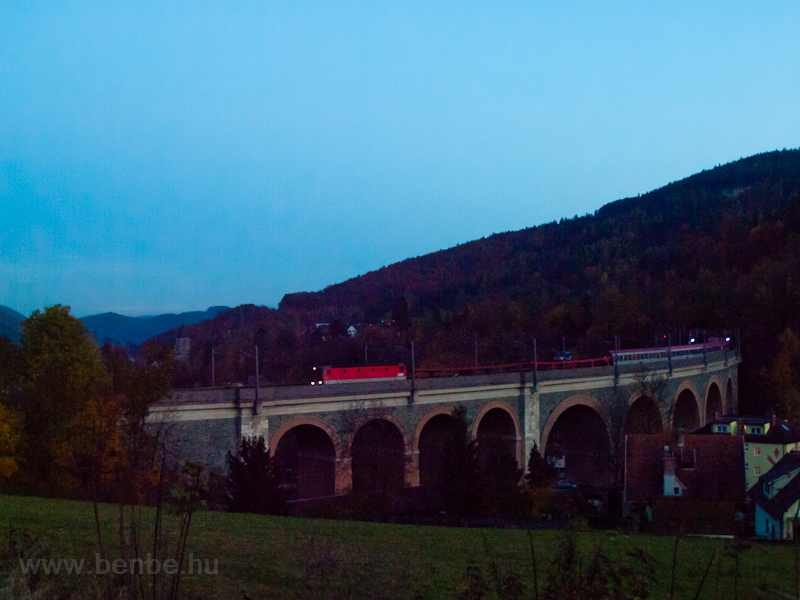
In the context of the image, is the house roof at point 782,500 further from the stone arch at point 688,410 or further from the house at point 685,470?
the stone arch at point 688,410

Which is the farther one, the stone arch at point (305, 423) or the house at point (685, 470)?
the house at point (685, 470)

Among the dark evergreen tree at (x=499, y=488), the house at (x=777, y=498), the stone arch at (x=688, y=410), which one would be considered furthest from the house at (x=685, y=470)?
the stone arch at (x=688, y=410)

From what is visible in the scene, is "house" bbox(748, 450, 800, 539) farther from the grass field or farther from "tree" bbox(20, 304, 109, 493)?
"tree" bbox(20, 304, 109, 493)

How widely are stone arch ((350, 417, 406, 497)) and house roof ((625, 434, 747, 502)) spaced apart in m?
8.38

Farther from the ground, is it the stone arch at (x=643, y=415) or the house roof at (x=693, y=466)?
the stone arch at (x=643, y=415)

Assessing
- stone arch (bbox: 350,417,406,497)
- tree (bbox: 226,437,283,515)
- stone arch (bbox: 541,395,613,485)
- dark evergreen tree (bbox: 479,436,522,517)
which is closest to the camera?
tree (bbox: 226,437,283,515)

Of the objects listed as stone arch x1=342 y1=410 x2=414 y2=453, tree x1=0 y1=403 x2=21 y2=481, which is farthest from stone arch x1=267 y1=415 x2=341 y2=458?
tree x1=0 y1=403 x2=21 y2=481

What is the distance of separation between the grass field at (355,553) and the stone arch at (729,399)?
46.4 metres

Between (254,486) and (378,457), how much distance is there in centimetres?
770

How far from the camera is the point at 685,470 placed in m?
26.6

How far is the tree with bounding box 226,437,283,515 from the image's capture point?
59.6 feet

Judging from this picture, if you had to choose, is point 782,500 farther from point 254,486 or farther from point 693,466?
point 254,486

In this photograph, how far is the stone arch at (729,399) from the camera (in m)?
53.5

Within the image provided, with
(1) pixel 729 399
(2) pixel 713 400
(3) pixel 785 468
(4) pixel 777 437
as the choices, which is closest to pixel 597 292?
(1) pixel 729 399
